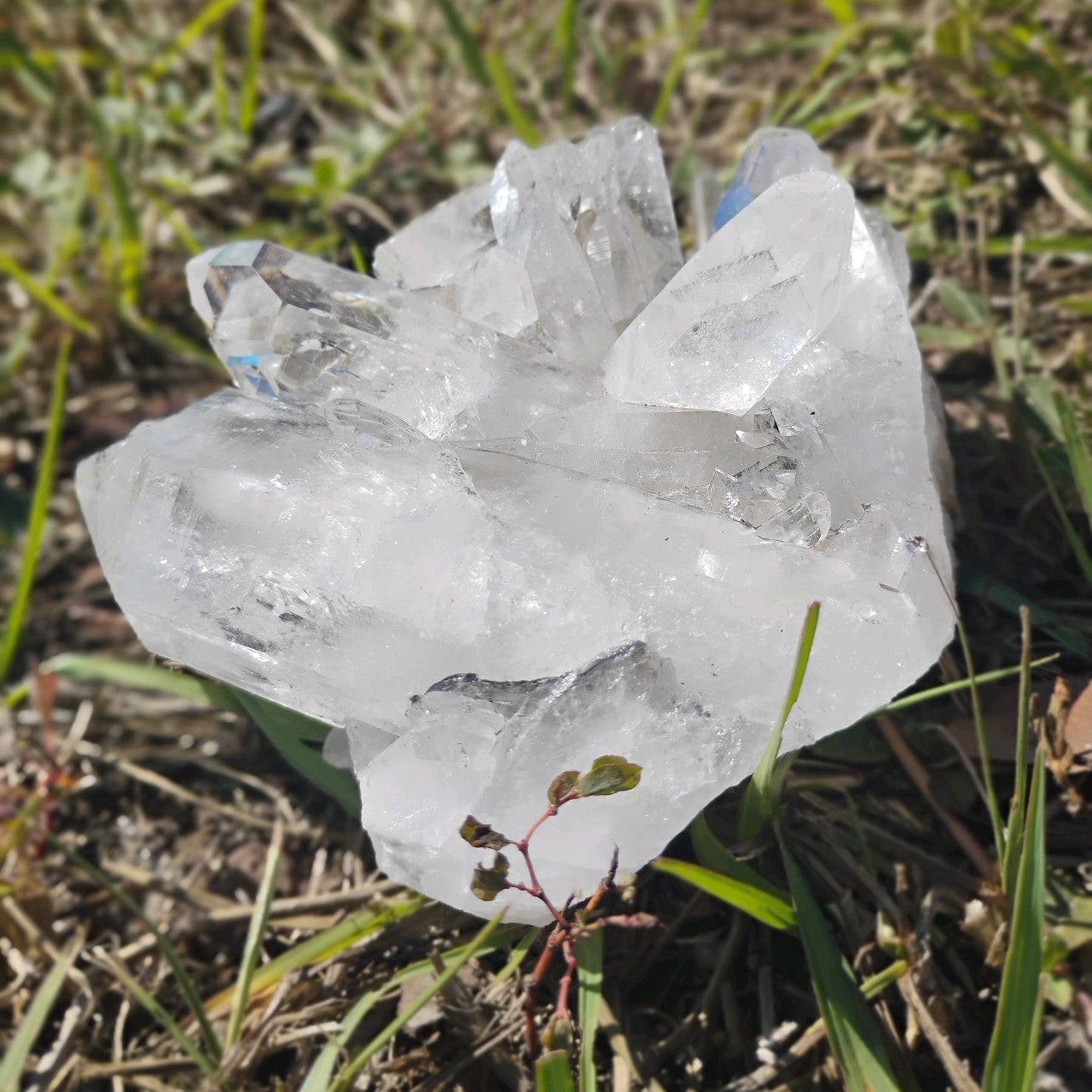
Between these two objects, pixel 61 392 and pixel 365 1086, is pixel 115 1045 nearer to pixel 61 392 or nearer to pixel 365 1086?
pixel 365 1086

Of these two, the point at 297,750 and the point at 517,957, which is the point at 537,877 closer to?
the point at 517,957

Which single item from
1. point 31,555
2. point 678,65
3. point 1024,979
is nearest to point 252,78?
point 678,65

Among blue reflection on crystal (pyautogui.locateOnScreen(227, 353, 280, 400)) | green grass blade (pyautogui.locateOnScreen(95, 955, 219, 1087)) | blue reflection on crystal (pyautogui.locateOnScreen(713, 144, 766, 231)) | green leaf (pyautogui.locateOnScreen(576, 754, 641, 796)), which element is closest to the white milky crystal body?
blue reflection on crystal (pyautogui.locateOnScreen(227, 353, 280, 400))

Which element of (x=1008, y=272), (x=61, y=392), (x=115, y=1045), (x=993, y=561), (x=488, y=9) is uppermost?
(x=488, y=9)

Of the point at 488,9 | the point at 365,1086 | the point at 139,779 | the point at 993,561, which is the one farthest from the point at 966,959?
the point at 488,9

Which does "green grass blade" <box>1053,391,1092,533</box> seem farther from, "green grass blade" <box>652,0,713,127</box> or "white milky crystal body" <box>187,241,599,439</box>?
"green grass blade" <box>652,0,713,127</box>

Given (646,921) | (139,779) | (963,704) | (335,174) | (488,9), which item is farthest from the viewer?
(488,9)
